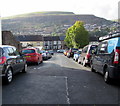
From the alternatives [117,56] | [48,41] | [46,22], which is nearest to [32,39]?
[48,41]

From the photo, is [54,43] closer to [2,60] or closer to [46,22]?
[46,22]

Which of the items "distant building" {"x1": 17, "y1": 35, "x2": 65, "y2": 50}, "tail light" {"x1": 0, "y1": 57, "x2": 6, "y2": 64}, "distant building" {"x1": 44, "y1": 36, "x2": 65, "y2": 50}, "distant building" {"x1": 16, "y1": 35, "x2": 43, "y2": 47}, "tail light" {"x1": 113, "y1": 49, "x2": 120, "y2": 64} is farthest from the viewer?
"distant building" {"x1": 44, "y1": 36, "x2": 65, "y2": 50}

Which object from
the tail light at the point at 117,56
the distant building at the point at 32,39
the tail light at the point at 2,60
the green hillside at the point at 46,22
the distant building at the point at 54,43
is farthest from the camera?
the green hillside at the point at 46,22

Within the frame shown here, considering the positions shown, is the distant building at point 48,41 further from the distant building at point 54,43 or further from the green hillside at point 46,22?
the green hillside at point 46,22

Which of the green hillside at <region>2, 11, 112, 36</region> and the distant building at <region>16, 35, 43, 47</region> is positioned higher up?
the green hillside at <region>2, 11, 112, 36</region>

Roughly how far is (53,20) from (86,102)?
15241 cm

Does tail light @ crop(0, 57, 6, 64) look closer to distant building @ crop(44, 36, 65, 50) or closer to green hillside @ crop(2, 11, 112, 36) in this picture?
distant building @ crop(44, 36, 65, 50)

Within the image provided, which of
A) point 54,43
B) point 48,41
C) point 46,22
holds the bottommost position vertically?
point 54,43

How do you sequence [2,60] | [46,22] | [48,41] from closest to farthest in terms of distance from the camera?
[2,60] < [48,41] < [46,22]

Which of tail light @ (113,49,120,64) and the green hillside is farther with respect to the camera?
the green hillside

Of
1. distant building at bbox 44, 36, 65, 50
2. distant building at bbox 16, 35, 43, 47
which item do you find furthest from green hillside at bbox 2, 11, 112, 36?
distant building at bbox 44, 36, 65, 50

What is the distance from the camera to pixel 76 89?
5.39 meters

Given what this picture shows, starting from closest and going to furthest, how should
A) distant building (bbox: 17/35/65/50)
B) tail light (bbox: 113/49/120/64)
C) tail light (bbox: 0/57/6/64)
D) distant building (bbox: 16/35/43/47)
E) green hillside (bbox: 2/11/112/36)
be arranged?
tail light (bbox: 113/49/120/64) → tail light (bbox: 0/57/6/64) → distant building (bbox: 16/35/43/47) → distant building (bbox: 17/35/65/50) → green hillside (bbox: 2/11/112/36)

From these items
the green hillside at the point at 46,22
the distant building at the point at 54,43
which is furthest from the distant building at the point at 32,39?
the green hillside at the point at 46,22
